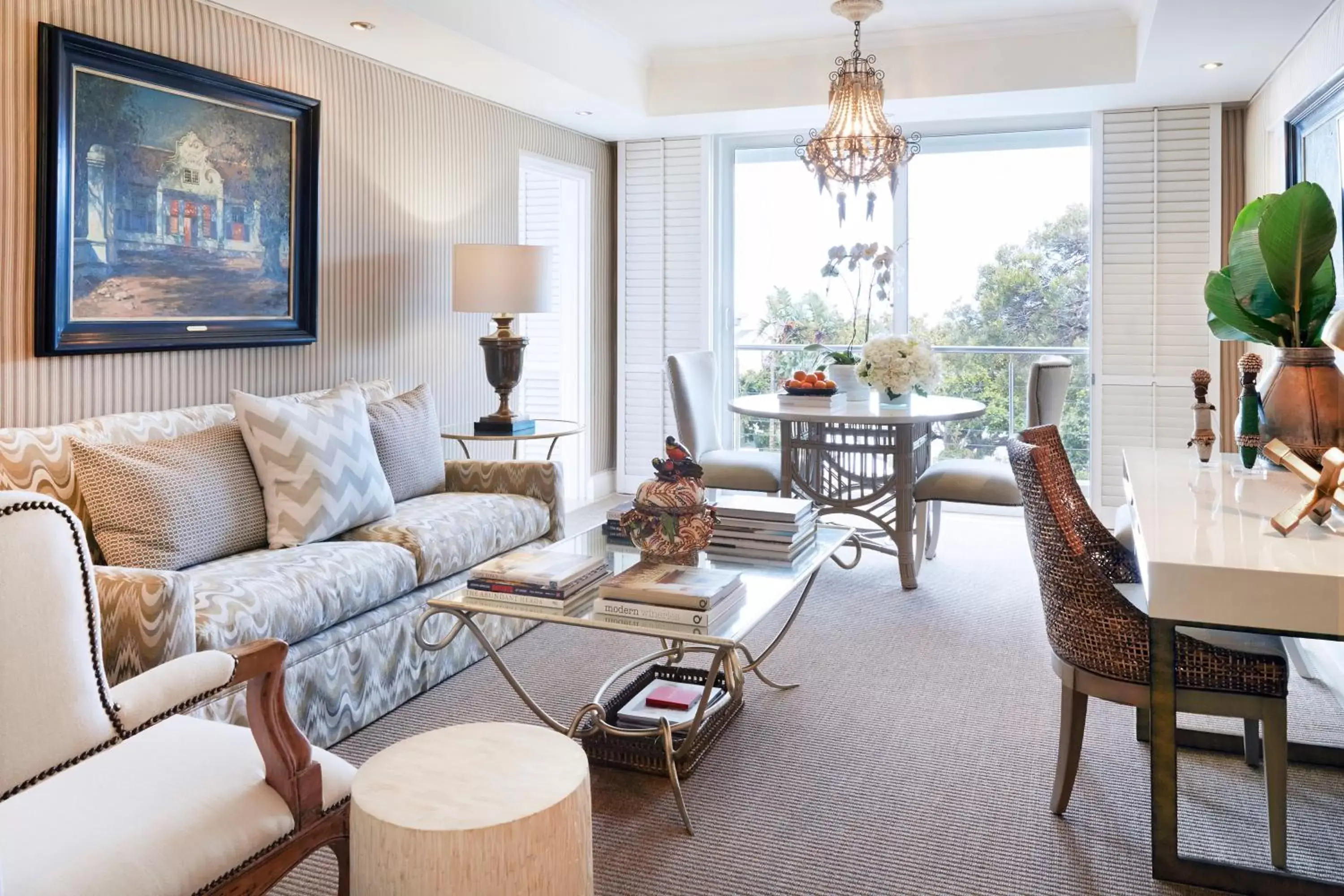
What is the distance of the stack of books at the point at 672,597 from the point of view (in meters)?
2.16

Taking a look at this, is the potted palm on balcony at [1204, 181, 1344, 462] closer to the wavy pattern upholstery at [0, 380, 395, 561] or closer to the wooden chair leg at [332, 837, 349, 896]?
the wooden chair leg at [332, 837, 349, 896]

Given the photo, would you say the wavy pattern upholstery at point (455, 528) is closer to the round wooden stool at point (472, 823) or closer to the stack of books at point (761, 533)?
the stack of books at point (761, 533)

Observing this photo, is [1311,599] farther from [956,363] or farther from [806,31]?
[956,363]

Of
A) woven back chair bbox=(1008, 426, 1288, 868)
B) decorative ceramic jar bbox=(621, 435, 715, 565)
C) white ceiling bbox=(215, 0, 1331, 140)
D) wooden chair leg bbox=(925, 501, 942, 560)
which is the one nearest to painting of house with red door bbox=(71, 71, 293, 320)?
white ceiling bbox=(215, 0, 1331, 140)

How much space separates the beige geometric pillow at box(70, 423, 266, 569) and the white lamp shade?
59.1 inches

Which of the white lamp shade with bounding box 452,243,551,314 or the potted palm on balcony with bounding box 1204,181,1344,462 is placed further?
the white lamp shade with bounding box 452,243,551,314

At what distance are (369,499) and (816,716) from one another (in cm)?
157

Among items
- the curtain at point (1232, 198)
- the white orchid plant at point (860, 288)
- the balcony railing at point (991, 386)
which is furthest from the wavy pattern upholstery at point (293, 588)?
the curtain at point (1232, 198)

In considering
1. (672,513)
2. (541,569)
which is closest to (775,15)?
(672,513)

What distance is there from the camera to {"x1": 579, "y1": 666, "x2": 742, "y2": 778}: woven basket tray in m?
2.56

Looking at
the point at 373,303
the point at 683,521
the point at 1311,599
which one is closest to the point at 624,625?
the point at 683,521

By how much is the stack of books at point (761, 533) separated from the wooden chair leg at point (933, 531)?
2278 mm

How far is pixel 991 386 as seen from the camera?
610 centimetres

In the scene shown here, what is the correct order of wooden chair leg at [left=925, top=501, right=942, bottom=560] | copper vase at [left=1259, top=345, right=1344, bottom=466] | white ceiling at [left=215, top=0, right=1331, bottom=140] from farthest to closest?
wooden chair leg at [left=925, top=501, right=942, bottom=560] < white ceiling at [left=215, top=0, right=1331, bottom=140] < copper vase at [left=1259, top=345, right=1344, bottom=466]
